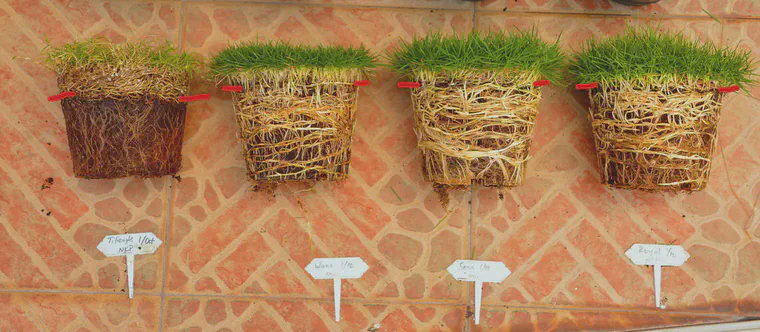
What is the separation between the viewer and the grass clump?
3.18 ft

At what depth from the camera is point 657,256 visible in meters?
1.19

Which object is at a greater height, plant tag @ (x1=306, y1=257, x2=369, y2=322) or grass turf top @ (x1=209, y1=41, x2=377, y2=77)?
grass turf top @ (x1=209, y1=41, x2=377, y2=77)

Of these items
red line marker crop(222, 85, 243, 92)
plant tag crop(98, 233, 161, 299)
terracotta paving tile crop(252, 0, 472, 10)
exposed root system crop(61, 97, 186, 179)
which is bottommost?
plant tag crop(98, 233, 161, 299)

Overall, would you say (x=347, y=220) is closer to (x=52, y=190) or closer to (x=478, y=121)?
(x=478, y=121)

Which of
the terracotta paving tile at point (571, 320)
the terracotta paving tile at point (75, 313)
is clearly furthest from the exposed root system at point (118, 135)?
the terracotta paving tile at point (571, 320)

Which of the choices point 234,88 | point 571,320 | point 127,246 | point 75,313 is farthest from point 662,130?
point 75,313

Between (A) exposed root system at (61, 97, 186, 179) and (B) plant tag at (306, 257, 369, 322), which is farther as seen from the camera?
(B) plant tag at (306, 257, 369, 322)

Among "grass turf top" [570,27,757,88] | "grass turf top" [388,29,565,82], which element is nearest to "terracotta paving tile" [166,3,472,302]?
"grass turf top" [388,29,565,82]

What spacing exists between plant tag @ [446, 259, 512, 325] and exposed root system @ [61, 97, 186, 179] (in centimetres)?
79

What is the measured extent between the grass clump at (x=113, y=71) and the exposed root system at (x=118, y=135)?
0.02 m

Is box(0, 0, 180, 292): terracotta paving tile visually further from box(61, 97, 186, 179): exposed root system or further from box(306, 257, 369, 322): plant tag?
box(306, 257, 369, 322): plant tag

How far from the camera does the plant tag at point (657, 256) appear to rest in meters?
1.19

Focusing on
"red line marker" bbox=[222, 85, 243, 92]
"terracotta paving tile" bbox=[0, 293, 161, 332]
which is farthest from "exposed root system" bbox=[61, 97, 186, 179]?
"terracotta paving tile" bbox=[0, 293, 161, 332]

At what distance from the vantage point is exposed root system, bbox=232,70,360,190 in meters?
0.98
